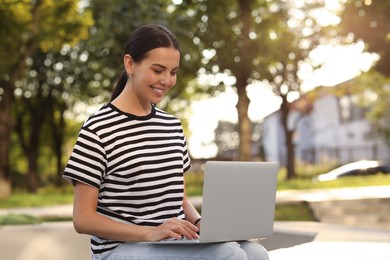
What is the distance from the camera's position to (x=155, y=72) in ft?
10.5

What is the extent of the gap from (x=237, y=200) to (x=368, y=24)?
13.6m

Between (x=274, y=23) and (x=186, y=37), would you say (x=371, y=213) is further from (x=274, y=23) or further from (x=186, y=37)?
(x=274, y=23)

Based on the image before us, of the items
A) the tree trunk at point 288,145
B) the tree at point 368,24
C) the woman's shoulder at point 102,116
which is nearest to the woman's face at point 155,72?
the woman's shoulder at point 102,116

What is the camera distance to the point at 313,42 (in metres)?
28.2

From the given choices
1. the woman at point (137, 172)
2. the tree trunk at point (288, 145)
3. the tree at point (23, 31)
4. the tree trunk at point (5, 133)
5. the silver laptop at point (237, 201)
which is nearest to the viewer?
the silver laptop at point (237, 201)

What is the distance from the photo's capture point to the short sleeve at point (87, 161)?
3.13 meters

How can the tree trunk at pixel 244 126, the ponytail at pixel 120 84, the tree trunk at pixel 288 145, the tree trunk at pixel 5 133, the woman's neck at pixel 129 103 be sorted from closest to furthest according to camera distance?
the woman's neck at pixel 129 103 < the ponytail at pixel 120 84 < the tree trunk at pixel 244 126 < the tree trunk at pixel 5 133 < the tree trunk at pixel 288 145

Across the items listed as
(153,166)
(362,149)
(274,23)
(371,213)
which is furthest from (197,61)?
(362,149)

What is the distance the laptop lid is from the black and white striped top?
1.14 feet

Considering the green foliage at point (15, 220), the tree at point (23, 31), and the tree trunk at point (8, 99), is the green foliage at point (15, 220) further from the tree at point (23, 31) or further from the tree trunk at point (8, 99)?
the tree trunk at point (8, 99)

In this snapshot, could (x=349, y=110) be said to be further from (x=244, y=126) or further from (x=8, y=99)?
(x=244, y=126)

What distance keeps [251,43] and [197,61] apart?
2.13 m

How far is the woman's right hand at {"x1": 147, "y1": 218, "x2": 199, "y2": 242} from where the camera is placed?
3.12 meters

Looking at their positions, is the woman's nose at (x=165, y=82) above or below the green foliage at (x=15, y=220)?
above
